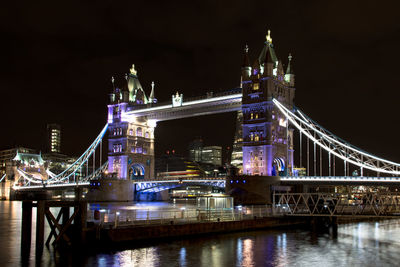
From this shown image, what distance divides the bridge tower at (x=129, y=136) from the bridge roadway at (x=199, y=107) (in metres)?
2.40

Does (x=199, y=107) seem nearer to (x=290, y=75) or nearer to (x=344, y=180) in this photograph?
(x=290, y=75)

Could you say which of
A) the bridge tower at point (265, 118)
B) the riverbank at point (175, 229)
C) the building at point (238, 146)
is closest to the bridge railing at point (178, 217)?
the riverbank at point (175, 229)

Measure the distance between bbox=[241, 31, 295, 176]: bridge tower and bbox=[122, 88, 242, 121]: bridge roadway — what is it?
3546mm

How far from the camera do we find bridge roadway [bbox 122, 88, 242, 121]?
3066 inches

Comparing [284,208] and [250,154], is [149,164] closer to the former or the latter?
[250,154]

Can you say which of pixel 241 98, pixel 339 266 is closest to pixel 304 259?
pixel 339 266

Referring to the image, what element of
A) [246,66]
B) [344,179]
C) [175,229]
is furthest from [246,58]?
[175,229]

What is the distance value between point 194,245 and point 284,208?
16025 millimetres

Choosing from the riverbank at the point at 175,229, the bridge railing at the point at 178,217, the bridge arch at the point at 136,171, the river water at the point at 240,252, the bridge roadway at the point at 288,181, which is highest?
the bridge arch at the point at 136,171

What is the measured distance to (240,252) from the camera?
32094mm

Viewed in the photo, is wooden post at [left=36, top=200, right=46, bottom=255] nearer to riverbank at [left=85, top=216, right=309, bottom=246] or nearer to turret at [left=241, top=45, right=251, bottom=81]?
riverbank at [left=85, top=216, right=309, bottom=246]

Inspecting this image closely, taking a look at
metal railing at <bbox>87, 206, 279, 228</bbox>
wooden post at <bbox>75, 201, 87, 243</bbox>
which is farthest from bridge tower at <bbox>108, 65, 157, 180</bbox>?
wooden post at <bbox>75, 201, 87, 243</bbox>

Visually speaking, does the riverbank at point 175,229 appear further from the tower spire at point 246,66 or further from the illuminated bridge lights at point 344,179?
the tower spire at point 246,66

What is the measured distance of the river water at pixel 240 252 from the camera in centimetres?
2855
